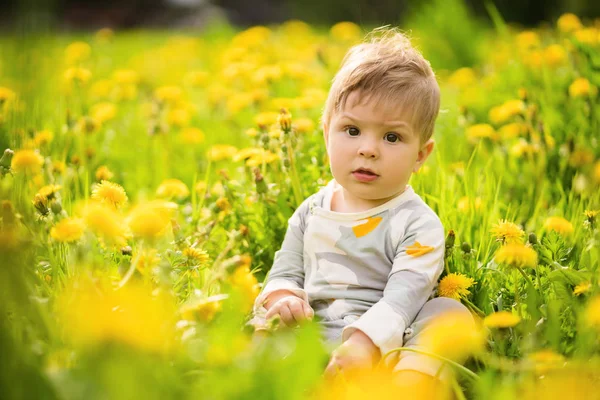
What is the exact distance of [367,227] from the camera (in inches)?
61.4

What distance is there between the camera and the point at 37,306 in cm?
103

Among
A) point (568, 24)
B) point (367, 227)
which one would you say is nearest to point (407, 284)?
point (367, 227)

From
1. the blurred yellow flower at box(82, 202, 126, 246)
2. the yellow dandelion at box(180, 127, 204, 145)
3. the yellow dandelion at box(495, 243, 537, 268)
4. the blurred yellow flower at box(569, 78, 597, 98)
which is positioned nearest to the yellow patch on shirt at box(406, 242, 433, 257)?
the yellow dandelion at box(495, 243, 537, 268)

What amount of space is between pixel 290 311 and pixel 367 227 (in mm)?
291

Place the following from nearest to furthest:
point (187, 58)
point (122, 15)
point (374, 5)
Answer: point (187, 58) < point (374, 5) < point (122, 15)

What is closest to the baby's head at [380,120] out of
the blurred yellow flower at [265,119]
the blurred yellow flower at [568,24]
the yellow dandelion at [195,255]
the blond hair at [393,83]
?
the blond hair at [393,83]

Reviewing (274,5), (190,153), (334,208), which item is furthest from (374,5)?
(334,208)

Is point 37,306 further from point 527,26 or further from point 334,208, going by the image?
point 527,26

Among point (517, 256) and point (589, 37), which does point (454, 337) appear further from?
point (589, 37)

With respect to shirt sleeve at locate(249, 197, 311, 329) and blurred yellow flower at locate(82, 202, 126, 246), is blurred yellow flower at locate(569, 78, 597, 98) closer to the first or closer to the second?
shirt sleeve at locate(249, 197, 311, 329)

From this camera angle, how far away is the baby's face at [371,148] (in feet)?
4.92

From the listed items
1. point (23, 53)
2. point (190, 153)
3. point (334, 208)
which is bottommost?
point (190, 153)

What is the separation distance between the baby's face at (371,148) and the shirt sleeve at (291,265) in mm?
189

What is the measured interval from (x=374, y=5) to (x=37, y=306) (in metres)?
9.73
